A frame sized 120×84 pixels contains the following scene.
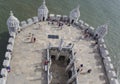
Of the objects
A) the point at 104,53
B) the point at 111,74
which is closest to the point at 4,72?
the point at 111,74

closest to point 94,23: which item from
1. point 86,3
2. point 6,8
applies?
point 86,3

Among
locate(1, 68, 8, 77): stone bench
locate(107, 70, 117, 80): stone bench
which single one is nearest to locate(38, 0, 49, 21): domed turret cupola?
locate(1, 68, 8, 77): stone bench

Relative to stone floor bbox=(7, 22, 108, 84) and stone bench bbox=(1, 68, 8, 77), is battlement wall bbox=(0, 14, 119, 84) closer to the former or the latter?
stone bench bbox=(1, 68, 8, 77)

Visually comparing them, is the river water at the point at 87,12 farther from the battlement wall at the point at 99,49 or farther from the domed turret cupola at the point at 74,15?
the domed turret cupola at the point at 74,15

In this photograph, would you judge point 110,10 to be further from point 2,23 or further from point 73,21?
point 2,23

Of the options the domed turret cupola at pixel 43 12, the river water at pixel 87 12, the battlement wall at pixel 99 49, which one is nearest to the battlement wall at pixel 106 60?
the battlement wall at pixel 99 49

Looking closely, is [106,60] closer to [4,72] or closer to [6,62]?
[6,62]

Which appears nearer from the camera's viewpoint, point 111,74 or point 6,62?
point 6,62
